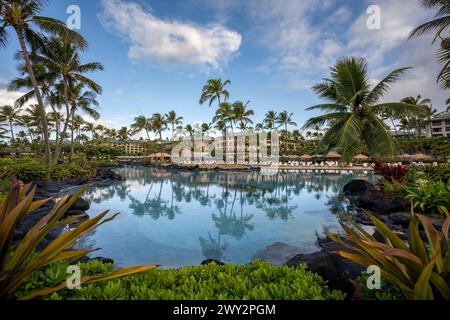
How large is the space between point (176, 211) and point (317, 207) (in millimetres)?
6543

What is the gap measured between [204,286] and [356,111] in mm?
12508

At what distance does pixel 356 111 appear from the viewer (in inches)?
456

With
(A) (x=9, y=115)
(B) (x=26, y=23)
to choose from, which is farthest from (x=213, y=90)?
(A) (x=9, y=115)

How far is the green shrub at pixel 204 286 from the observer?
70.2 inches

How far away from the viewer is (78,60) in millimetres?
18891

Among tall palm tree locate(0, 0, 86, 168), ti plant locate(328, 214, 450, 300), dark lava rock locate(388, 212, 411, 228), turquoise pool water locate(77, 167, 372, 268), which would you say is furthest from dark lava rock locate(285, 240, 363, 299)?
tall palm tree locate(0, 0, 86, 168)

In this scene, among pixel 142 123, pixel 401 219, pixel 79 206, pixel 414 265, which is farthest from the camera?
pixel 142 123

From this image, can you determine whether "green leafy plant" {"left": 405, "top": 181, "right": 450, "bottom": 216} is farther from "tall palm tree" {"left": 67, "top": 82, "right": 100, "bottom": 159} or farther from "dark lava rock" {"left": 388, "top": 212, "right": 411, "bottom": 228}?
"tall palm tree" {"left": 67, "top": 82, "right": 100, "bottom": 159}

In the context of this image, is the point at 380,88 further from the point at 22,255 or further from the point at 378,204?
the point at 22,255

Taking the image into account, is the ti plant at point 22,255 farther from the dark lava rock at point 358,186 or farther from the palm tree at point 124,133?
the palm tree at point 124,133

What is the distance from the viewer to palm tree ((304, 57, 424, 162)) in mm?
10438

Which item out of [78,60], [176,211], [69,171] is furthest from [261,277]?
[78,60]

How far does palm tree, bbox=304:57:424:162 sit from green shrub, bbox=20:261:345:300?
9.49 meters
